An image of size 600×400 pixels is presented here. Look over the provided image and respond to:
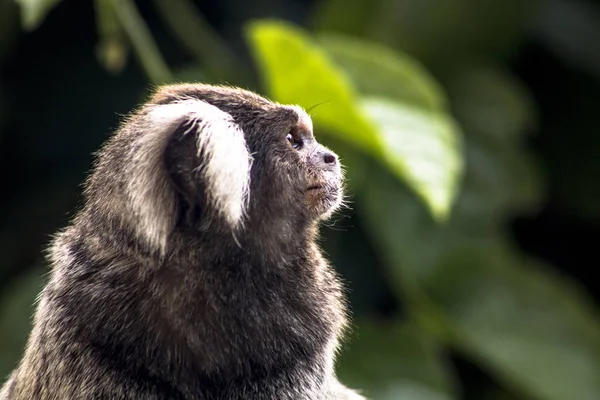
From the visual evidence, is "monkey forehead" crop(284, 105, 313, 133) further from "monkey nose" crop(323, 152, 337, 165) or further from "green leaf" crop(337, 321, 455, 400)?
"green leaf" crop(337, 321, 455, 400)

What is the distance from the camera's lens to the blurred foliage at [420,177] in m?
2.06

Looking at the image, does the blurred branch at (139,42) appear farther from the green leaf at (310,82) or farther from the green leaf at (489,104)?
the green leaf at (489,104)

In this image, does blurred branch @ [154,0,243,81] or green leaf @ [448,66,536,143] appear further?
green leaf @ [448,66,536,143]

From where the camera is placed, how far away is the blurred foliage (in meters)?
2.06

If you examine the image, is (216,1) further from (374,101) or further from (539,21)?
(374,101)

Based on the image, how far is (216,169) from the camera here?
47.3 inches

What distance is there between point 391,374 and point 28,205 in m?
1.46

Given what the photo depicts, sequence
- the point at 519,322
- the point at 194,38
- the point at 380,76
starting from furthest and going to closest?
the point at 194,38
the point at 519,322
the point at 380,76

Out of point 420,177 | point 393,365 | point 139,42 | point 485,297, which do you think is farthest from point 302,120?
point 485,297

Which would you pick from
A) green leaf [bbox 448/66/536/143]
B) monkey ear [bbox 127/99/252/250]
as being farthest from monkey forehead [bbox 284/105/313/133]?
green leaf [bbox 448/66/536/143]

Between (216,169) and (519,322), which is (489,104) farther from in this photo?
(216,169)

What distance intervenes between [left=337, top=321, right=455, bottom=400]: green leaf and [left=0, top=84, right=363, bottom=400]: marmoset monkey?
962 mm

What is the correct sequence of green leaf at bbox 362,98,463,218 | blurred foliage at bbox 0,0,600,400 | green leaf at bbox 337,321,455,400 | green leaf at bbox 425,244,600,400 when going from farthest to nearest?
1. green leaf at bbox 425,244,600,400
2. green leaf at bbox 337,321,455,400
3. blurred foliage at bbox 0,0,600,400
4. green leaf at bbox 362,98,463,218

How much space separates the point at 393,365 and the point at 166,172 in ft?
4.39
